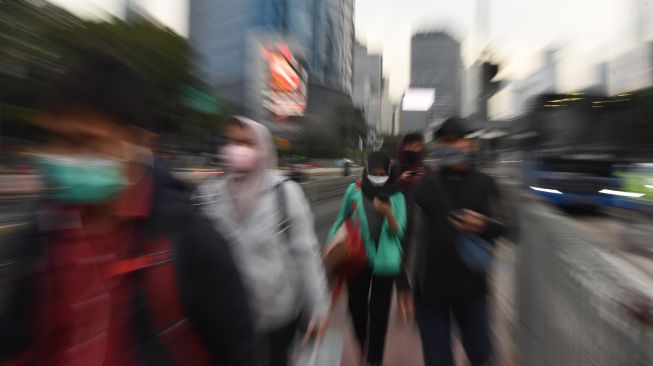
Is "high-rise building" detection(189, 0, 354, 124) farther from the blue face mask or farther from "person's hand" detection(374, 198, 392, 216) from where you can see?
the blue face mask

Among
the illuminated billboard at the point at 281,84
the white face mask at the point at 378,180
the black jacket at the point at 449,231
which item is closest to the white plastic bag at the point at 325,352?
the black jacket at the point at 449,231

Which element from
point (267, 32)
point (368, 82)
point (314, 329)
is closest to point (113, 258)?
point (314, 329)

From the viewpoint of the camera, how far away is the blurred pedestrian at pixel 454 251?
2.42m

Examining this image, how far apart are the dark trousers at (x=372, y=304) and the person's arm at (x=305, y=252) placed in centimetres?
93

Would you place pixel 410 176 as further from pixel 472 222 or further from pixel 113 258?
pixel 113 258

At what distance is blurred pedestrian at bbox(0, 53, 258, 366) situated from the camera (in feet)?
3.50

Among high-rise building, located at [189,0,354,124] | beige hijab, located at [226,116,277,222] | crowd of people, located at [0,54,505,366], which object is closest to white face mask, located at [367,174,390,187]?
beige hijab, located at [226,116,277,222]

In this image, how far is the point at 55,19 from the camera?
2631 centimetres

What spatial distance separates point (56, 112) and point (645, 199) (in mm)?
12670

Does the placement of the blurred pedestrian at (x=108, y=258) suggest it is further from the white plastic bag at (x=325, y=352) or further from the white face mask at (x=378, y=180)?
the white face mask at (x=378, y=180)

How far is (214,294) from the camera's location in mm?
1171

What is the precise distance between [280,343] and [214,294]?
0.96 m

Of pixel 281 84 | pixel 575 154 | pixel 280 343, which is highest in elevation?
pixel 281 84

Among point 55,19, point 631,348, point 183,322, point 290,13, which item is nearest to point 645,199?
point 631,348
